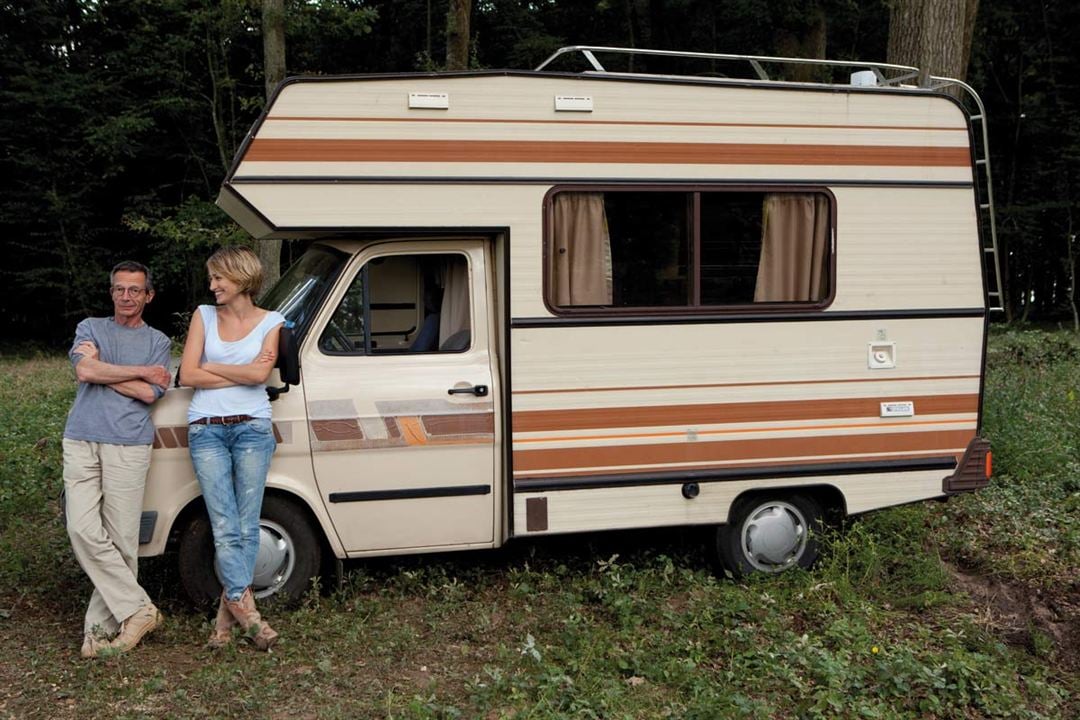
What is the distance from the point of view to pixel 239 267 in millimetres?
4957

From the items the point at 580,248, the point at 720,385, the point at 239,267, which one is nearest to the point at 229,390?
the point at 239,267

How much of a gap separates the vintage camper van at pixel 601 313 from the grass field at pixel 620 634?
39 cm

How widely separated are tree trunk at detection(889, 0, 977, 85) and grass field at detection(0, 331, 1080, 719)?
3.82 m

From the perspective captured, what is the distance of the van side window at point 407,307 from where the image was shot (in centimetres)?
549

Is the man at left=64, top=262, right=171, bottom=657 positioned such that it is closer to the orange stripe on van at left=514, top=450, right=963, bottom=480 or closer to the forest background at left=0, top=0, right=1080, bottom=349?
the orange stripe on van at left=514, top=450, right=963, bottom=480

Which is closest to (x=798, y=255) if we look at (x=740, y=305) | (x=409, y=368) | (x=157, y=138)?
(x=740, y=305)

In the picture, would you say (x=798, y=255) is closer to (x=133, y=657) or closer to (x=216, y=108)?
(x=133, y=657)

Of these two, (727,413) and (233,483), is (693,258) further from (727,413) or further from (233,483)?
(233,483)

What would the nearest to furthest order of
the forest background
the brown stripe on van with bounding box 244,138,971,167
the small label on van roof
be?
the brown stripe on van with bounding box 244,138,971,167, the small label on van roof, the forest background

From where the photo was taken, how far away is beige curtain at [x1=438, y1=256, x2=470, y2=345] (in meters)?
5.64

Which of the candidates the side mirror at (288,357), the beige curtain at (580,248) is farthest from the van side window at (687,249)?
the side mirror at (288,357)

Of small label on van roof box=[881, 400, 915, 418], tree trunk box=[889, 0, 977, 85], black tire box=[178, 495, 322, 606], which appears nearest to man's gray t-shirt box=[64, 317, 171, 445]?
black tire box=[178, 495, 322, 606]

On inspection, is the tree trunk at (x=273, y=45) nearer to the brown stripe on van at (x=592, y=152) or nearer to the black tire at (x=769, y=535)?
the brown stripe on van at (x=592, y=152)

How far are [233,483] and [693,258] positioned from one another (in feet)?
8.91
